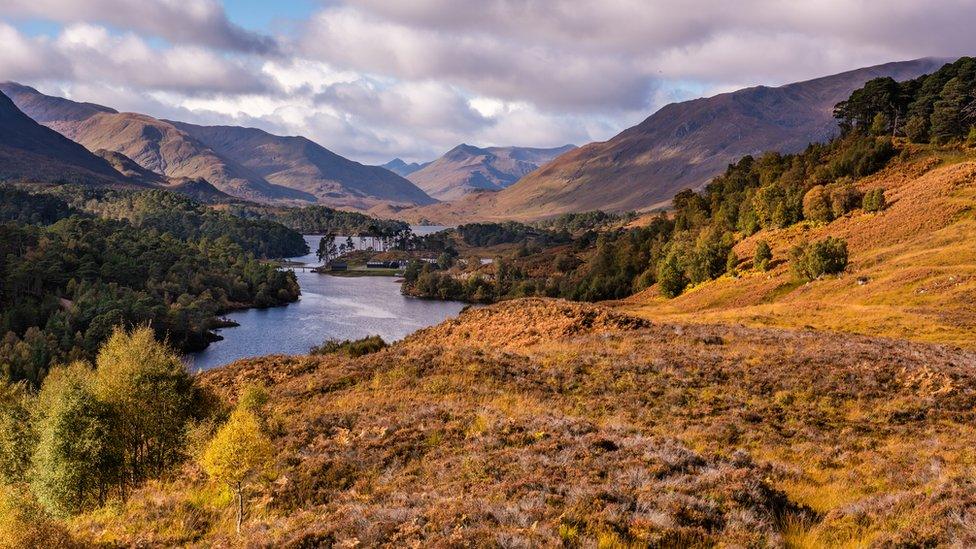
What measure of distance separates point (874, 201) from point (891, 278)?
34.9m

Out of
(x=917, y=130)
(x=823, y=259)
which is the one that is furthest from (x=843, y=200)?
(x=917, y=130)

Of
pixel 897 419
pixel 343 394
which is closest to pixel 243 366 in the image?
pixel 343 394

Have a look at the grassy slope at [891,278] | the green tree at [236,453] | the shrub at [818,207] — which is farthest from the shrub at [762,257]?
the green tree at [236,453]

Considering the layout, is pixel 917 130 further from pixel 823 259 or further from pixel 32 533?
pixel 32 533

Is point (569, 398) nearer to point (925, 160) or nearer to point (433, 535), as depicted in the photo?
point (433, 535)

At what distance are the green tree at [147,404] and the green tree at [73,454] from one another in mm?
994

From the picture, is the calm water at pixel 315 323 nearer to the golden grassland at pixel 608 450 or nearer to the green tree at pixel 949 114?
the golden grassland at pixel 608 450

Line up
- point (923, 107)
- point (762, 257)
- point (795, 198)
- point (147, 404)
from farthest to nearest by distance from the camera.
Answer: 1. point (923, 107)
2. point (795, 198)
3. point (762, 257)
4. point (147, 404)

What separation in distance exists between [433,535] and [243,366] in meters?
33.6

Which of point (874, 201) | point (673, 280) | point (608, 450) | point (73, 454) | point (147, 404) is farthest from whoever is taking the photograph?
point (673, 280)

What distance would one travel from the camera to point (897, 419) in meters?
24.1

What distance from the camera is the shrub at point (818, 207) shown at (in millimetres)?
103750

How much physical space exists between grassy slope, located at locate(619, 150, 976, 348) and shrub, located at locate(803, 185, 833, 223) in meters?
2.25

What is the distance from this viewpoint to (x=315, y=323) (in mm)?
150500
